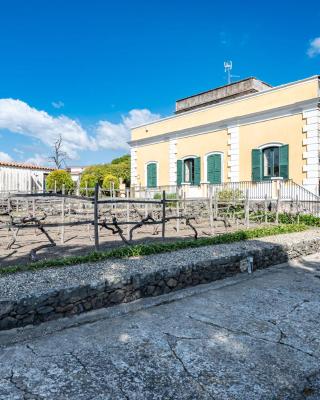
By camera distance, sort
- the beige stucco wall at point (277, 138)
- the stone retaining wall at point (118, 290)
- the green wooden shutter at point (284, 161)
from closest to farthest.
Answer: the stone retaining wall at point (118, 290), the beige stucco wall at point (277, 138), the green wooden shutter at point (284, 161)

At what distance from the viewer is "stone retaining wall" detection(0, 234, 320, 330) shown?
3652 millimetres

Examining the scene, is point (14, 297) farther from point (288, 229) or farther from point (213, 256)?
point (288, 229)

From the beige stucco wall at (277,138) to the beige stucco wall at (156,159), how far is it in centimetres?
514

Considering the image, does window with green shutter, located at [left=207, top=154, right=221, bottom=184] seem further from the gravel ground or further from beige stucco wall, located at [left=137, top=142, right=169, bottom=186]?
the gravel ground

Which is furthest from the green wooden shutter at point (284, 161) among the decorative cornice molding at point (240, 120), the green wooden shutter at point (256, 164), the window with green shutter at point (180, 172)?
the window with green shutter at point (180, 172)

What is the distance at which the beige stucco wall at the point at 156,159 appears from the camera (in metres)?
20.0

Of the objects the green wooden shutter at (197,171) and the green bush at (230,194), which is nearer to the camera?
the green bush at (230,194)

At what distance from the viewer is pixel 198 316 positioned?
4109mm

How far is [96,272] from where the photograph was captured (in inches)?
185

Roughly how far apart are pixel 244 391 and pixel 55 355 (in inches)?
64.2

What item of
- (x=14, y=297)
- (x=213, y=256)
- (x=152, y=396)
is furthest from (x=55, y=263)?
→ (x=152, y=396)

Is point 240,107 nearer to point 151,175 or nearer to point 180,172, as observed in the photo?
point 180,172

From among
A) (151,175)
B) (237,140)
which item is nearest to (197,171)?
(237,140)

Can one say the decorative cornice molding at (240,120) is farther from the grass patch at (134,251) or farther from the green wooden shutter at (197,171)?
the grass patch at (134,251)
